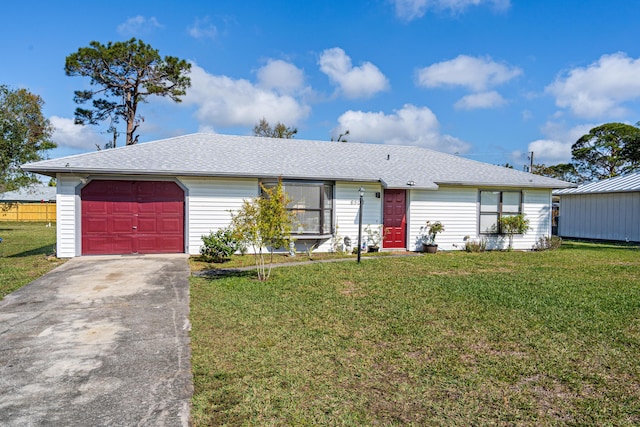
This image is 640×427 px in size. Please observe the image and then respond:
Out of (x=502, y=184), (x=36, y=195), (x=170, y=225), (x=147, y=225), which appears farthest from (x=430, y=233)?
(x=36, y=195)

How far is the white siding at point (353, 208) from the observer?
1341cm

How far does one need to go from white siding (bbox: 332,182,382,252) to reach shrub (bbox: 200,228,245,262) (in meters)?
3.74

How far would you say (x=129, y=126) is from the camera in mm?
24422

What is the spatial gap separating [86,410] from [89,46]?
24156mm

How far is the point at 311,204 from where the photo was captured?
1305 centimetres

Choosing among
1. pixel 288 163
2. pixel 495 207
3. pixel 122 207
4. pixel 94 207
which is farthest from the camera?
pixel 495 207

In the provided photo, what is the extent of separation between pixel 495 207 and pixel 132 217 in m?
12.7

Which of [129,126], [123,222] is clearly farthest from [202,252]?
[129,126]

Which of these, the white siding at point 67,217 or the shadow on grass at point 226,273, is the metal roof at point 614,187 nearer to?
the shadow on grass at point 226,273

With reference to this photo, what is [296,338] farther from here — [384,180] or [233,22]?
[233,22]

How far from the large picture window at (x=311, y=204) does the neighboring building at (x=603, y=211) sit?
15569 mm

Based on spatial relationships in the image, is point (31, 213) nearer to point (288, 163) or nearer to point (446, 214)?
point (288, 163)

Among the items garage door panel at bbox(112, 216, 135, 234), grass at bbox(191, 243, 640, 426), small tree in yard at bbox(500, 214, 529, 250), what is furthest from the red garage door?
small tree in yard at bbox(500, 214, 529, 250)

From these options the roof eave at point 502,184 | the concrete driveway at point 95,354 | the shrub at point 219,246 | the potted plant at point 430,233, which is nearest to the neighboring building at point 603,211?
the roof eave at point 502,184
